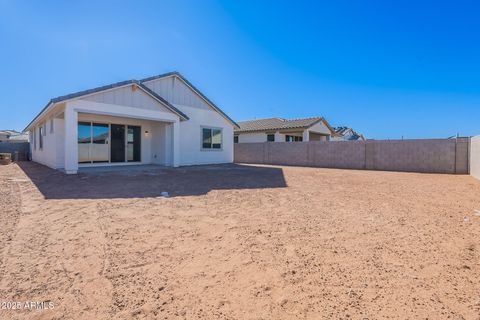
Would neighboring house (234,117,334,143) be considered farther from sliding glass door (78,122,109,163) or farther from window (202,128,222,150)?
sliding glass door (78,122,109,163)

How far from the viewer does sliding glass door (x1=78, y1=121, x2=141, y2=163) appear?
38.7 feet

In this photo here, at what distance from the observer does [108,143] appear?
1261 centimetres

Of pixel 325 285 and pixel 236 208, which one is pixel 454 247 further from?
pixel 236 208

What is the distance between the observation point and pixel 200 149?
15289mm

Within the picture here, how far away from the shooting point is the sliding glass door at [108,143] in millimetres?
11797

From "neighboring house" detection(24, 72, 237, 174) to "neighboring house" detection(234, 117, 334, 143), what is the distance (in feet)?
22.0

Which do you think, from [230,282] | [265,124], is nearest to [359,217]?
[230,282]

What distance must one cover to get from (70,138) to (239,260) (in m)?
9.45

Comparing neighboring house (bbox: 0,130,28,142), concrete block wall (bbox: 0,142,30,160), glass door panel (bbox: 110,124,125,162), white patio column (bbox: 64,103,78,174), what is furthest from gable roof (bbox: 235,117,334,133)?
neighboring house (bbox: 0,130,28,142)

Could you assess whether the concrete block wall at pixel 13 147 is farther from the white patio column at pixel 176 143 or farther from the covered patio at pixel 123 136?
the white patio column at pixel 176 143

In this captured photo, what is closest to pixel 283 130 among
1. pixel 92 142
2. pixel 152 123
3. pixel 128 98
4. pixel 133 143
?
pixel 152 123

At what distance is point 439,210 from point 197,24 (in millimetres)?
11506

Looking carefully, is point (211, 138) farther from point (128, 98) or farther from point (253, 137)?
point (253, 137)

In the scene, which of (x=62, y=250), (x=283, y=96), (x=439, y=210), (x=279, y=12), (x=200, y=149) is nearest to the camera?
(x=62, y=250)
